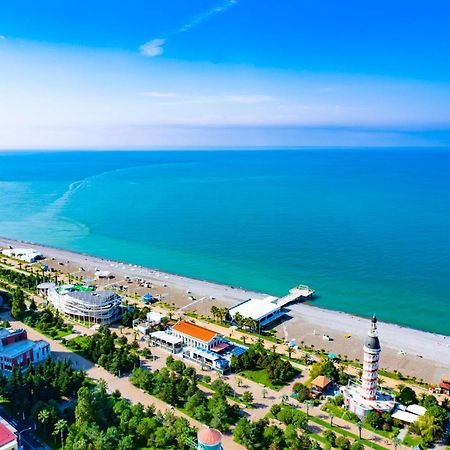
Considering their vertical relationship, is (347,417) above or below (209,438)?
below

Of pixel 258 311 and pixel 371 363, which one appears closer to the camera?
pixel 371 363

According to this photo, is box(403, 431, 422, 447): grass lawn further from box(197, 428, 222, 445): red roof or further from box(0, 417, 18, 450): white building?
box(0, 417, 18, 450): white building

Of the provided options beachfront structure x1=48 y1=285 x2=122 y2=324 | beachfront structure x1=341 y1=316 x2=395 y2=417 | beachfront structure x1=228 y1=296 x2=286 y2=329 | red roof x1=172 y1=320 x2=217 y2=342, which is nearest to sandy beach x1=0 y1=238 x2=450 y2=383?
beachfront structure x1=228 y1=296 x2=286 y2=329

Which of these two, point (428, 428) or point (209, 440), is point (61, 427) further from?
point (428, 428)

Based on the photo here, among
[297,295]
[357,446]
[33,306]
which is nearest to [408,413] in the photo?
[357,446]

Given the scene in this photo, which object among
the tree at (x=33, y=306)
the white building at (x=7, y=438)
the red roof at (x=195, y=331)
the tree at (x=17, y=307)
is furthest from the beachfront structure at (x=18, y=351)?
the red roof at (x=195, y=331)

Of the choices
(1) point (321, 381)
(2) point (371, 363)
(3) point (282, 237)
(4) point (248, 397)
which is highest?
(3) point (282, 237)

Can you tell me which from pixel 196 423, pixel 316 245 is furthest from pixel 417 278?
pixel 196 423
